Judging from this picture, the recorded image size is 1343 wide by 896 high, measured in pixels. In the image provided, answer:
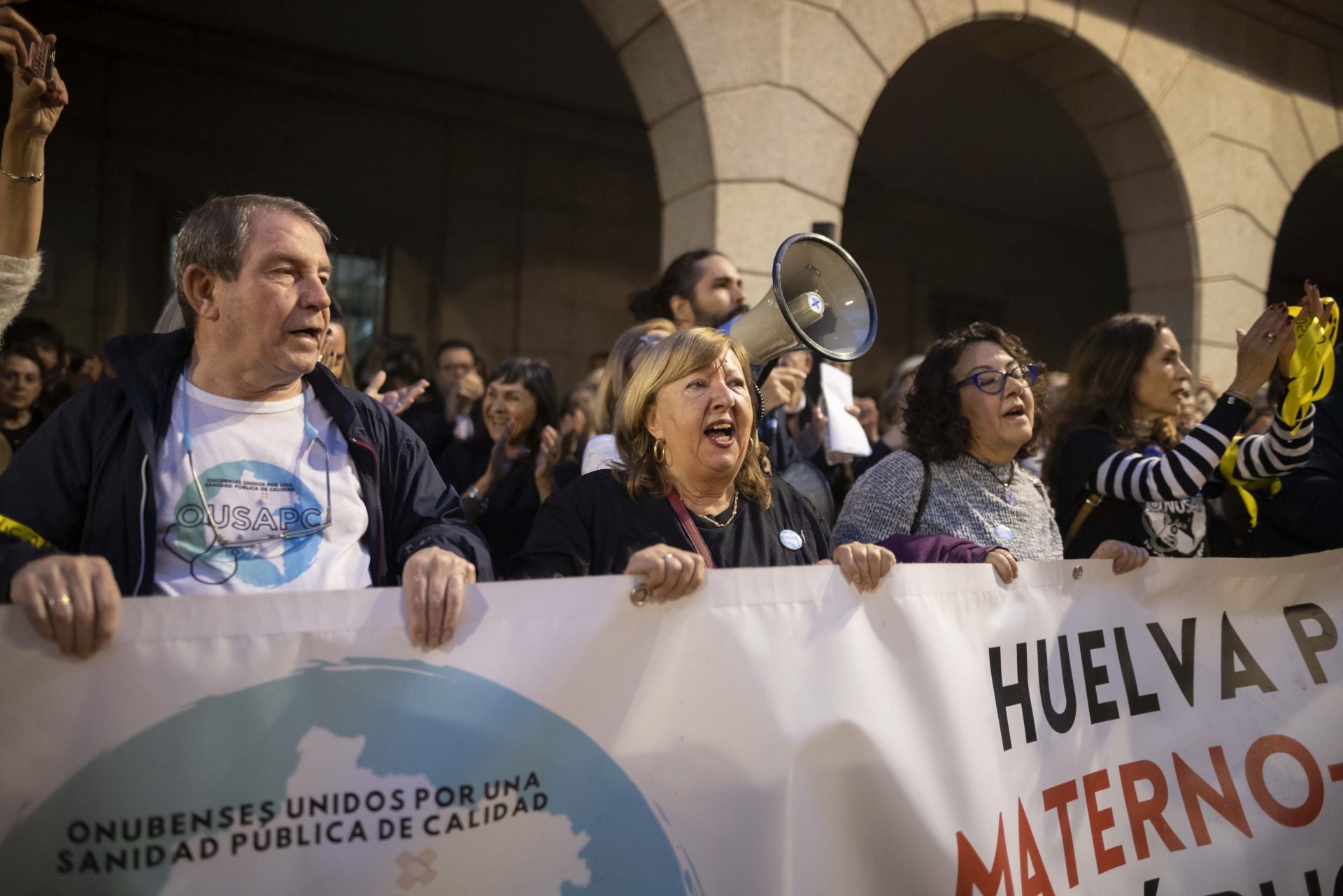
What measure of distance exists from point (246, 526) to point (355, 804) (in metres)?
0.55

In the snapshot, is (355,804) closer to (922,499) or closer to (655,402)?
(655,402)

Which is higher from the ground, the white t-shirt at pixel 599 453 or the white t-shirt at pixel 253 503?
the white t-shirt at pixel 599 453

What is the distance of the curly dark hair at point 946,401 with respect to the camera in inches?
115

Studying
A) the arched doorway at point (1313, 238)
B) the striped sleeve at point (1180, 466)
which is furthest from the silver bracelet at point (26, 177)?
the arched doorway at point (1313, 238)

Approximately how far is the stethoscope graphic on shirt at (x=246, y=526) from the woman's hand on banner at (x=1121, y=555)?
1.67m

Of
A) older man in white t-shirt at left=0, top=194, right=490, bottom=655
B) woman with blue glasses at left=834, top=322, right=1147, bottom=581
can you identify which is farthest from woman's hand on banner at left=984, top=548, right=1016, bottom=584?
older man in white t-shirt at left=0, top=194, right=490, bottom=655

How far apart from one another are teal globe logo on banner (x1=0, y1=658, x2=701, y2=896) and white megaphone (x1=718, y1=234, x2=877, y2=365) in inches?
59.0

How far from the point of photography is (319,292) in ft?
6.66

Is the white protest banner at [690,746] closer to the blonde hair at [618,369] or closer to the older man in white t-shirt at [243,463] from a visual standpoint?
the older man in white t-shirt at [243,463]

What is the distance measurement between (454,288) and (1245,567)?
762 cm

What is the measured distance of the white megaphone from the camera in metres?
2.99

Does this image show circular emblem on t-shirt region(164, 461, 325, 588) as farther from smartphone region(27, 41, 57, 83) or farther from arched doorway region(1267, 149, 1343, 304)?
arched doorway region(1267, 149, 1343, 304)

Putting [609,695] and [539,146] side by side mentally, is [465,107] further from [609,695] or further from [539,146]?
[609,695]

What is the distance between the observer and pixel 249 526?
1915 mm
